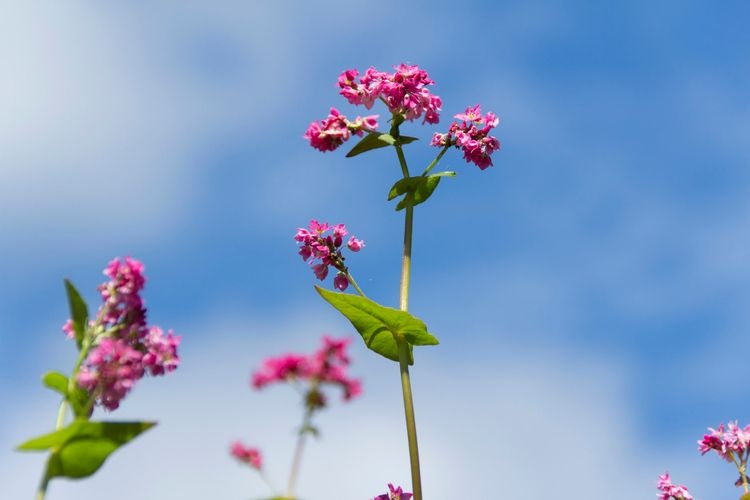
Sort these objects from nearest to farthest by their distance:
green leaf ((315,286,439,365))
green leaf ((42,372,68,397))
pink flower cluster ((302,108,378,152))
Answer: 1. green leaf ((42,372,68,397))
2. green leaf ((315,286,439,365))
3. pink flower cluster ((302,108,378,152))

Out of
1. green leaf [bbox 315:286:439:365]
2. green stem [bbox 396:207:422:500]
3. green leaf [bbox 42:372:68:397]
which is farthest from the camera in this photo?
green leaf [bbox 315:286:439:365]

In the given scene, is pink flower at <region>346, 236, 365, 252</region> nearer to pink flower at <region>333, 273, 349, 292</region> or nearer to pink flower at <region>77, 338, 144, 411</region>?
pink flower at <region>333, 273, 349, 292</region>

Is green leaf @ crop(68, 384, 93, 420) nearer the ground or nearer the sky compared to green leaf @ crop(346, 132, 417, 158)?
nearer the ground

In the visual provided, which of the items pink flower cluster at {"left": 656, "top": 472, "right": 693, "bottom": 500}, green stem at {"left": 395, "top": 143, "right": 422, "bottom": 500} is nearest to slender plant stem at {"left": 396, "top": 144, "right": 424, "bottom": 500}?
green stem at {"left": 395, "top": 143, "right": 422, "bottom": 500}

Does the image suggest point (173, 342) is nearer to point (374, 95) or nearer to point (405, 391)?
point (405, 391)

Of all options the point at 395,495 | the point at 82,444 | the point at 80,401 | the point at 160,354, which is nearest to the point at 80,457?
the point at 82,444

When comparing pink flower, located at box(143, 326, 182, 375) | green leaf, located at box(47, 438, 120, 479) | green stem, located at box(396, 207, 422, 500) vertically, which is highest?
green stem, located at box(396, 207, 422, 500)

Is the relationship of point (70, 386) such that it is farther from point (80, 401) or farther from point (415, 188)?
point (415, 188)

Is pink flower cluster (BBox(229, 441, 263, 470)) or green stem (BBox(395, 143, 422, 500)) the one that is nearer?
pink flower cluster (BBox(229, 441, 263, 470))

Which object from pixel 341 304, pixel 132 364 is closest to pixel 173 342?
pixel 132 364
